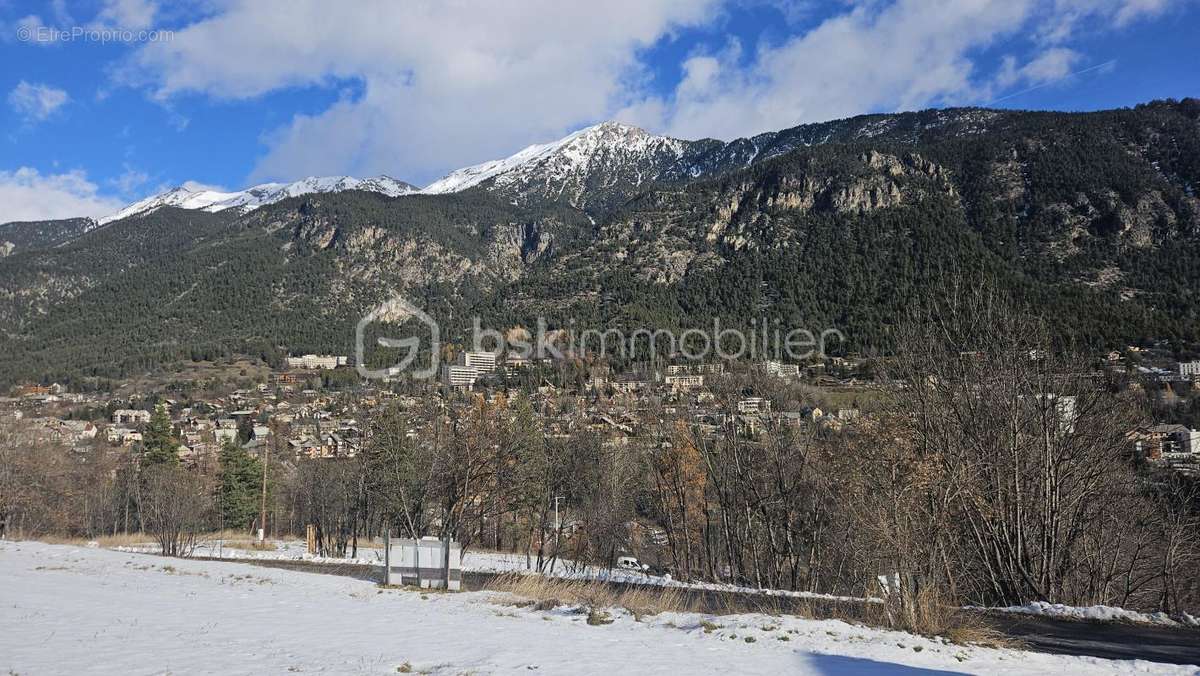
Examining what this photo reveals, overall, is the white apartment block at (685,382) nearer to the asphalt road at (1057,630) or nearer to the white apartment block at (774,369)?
the white apartment block at (774,369)

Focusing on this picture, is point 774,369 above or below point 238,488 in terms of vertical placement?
above

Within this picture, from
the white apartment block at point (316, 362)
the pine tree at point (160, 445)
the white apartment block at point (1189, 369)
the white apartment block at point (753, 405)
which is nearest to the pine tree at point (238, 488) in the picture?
the pine tree at point (160, 445)

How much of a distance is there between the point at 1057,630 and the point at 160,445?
62.0 metres

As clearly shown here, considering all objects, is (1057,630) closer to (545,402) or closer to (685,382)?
(685,382)

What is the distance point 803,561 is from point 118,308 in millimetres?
190880

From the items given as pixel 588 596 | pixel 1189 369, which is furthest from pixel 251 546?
pixel 1189 369

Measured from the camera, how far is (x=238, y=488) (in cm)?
5600

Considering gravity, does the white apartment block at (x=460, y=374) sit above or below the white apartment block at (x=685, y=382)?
above

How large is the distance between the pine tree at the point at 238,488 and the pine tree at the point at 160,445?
3.72 metres

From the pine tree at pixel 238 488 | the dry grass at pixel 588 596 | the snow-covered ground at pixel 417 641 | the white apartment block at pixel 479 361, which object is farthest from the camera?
the white apartment block at pixel 479 361

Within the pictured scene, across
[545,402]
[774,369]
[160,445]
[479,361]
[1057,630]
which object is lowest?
[1057,630]

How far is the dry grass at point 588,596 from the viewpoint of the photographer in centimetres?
1391

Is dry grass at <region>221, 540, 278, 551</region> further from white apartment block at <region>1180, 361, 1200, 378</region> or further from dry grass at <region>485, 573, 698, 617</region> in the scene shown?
white apartment block at <region>1180, 361, 1200, 378</region>

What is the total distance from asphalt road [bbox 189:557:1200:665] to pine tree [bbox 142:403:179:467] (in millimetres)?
53141
